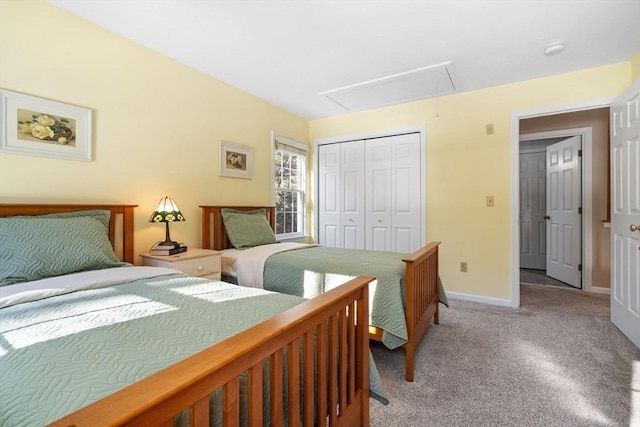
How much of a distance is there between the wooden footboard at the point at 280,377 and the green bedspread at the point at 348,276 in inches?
24.6

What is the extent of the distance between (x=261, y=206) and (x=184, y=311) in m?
2.61

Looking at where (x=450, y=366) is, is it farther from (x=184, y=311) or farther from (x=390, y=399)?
(x=184, y=311)

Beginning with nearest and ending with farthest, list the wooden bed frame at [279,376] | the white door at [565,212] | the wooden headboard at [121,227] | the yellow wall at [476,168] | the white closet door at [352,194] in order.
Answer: the wooden bed frame at [279,376] → the wooden headboard at [121,227] → the yellow wall at [476,168] → the white door at [565,212] → the white closet door at [352,194]

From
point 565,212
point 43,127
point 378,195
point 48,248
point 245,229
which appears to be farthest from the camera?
point 565,212

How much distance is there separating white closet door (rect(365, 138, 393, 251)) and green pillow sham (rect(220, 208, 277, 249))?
1481mm

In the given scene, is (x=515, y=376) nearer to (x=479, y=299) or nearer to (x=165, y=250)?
(x=479, y=299)

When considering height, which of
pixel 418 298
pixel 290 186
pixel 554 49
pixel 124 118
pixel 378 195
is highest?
pixel 554 49

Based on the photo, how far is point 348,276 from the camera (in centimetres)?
215

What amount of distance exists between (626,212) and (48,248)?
13.2 feet

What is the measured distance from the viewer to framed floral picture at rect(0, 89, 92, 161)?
6.14 feet

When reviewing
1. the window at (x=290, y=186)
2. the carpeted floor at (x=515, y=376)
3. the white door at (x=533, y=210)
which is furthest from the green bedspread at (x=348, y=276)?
the white door at (x=533, y=210)

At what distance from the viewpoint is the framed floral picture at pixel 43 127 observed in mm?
1871

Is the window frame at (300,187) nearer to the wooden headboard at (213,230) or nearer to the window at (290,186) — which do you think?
the window at (290,186)

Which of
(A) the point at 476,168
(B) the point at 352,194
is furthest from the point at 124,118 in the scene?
(A) the point at 476,168
